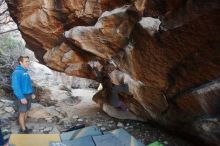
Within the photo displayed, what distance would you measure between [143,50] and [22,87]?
294cm

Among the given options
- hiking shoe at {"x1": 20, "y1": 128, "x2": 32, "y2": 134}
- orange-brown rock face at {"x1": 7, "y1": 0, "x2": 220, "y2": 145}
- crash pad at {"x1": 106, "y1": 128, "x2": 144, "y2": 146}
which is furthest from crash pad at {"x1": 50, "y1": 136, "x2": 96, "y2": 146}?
orange-brown rock face at {"x1": 7, "y1": 0, "x2": 220, "y2": 145}

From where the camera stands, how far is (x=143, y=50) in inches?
221

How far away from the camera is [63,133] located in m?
6.45

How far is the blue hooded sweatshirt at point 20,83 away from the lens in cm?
644

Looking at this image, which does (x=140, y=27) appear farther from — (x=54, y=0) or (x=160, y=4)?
(x=54, y=0)

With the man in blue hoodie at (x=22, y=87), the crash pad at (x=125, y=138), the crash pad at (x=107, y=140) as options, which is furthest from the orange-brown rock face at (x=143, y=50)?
the man in blue hoodie at (x=22, y=87)

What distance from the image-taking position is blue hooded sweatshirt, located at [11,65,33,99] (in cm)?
644

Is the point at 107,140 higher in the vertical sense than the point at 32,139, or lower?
lower

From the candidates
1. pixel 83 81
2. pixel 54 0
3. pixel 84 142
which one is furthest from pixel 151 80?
pixel 83 81

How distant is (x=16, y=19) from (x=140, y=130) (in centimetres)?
473

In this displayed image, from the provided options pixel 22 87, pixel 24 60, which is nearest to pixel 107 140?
pixel 22 87

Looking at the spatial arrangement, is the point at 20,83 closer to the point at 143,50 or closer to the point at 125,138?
the point at 125,138

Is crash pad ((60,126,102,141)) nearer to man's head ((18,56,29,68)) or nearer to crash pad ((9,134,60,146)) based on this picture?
crash pad ((9,134,60,146))

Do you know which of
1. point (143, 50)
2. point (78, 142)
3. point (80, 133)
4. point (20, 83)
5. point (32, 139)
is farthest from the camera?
point (20, 83)
